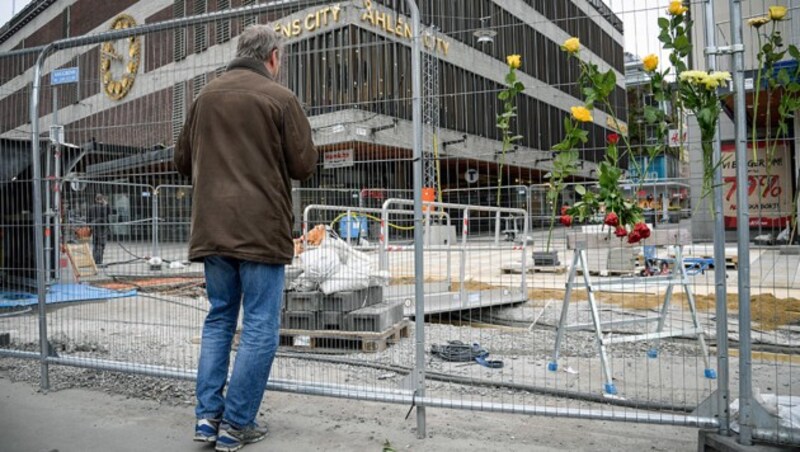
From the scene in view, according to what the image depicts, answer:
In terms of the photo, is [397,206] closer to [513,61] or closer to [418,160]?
[418,160]

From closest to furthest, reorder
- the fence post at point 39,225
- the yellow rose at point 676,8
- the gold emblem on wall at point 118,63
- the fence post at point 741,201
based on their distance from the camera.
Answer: the yellow rose at point 676,8 < the fence post at point 741,201 < the fence post at point 39,225 < the gold emblem on wall at point 118,63

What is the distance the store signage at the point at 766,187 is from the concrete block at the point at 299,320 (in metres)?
3.32

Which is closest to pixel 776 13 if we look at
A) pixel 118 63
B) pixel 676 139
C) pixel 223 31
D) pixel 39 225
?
pixel 676 139

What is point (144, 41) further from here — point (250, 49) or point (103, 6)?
point (103, 6)

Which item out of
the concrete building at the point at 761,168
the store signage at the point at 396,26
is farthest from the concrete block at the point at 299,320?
the concrete building at the point at 761,168

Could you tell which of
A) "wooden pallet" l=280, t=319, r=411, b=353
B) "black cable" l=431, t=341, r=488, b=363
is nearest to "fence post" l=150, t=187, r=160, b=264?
"wooden pallet" l=280, t=319, r=411, b=353

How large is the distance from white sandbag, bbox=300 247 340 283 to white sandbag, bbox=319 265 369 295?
42mm

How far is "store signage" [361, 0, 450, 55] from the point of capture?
3.51m

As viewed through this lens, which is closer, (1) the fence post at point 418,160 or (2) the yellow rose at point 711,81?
(2) the yellow rose at point 711,81

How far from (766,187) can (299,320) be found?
12.1ft

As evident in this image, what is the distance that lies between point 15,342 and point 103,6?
33.6 metres

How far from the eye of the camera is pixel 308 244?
5.04 meters

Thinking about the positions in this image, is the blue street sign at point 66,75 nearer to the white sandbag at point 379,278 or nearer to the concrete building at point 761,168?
the white sandbag at point 379,278

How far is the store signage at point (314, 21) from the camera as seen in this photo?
3.97m
